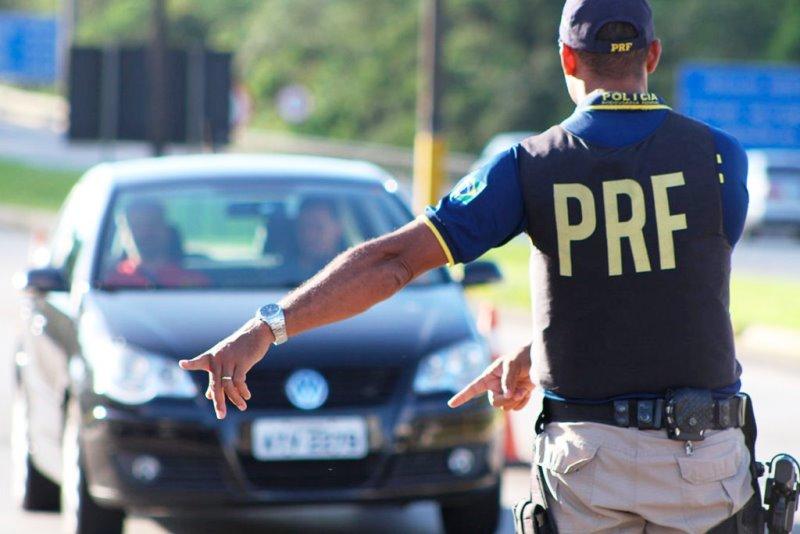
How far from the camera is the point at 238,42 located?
2731 inches

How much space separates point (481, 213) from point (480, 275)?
401 centimetres

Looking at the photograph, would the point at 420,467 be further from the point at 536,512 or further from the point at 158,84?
the point at 158,84

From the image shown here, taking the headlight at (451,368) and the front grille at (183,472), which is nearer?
the front grille at (183,472)

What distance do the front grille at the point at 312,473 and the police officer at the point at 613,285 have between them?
285 cm

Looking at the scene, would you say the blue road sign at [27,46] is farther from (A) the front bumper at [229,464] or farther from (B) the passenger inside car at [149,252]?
(A) the front bumper at [229,464]

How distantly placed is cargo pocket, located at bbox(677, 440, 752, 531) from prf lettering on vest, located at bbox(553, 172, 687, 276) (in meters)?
0.39

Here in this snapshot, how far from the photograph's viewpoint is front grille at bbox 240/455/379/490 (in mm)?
6527

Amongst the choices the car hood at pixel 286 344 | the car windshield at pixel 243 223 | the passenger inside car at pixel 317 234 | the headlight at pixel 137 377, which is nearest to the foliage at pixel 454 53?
the car windshield at pixel 243 223

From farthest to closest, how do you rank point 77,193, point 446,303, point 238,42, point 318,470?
1. point 238,42
2. point 77,193
3. point 446,303
4. point 318,470

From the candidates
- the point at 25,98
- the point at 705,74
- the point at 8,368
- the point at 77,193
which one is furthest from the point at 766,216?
the point at 25,98

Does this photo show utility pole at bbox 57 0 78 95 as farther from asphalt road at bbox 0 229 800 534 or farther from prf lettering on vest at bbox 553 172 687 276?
prf lettering on vest at bbox 553 172 687 276

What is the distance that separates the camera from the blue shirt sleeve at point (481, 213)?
355 cm

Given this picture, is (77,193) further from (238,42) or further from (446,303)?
(238,42)

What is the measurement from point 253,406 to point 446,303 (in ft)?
3.52
